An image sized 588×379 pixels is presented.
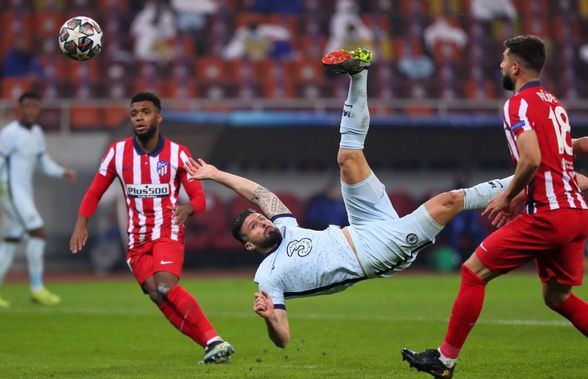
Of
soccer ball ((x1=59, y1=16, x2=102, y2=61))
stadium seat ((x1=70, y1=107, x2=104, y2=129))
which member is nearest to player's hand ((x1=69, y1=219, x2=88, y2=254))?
soccer ball ((x1=59, y1=16, x2=102, y2=61))

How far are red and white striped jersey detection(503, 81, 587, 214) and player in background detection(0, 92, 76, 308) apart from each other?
8.55 meters

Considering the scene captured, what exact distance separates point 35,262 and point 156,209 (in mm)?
6050

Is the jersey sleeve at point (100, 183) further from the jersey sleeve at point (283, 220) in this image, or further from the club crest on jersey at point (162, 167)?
the jersey sleeve at point (283, 220)

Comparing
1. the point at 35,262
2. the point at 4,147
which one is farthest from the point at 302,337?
the point at 4,147

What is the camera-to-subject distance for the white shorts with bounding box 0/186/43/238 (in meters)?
14.9

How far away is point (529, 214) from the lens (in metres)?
7.34

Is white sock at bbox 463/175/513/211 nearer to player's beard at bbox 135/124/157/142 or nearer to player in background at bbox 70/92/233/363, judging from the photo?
player in background at bbox 70/92/233/363

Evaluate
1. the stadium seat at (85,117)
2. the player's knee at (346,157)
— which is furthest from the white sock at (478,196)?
the stadium seat at (85,117)

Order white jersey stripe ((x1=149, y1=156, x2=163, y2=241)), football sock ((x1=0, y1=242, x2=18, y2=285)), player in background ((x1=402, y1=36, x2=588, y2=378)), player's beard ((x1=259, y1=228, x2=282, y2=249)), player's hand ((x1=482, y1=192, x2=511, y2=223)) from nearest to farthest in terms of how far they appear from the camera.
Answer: player's hand ((x1=482, y1=192, x2=511, y2=223)), player in background ((x1=402, y1=36, x2=588, y2=378)), player's beard ((x1=259, y1=228, x2=282, y2=249)), white jersey stripe ((x1=149, y1=156, x2=163, y2=241)), football sock ((x1=0, y1=242, x2=18, y2=285))

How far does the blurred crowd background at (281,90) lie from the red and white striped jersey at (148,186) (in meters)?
10.4

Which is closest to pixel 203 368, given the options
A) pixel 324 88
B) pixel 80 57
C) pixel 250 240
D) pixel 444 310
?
pixel 250 240

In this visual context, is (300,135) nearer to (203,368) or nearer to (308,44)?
(308,44)

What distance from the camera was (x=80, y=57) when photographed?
32.0 feet

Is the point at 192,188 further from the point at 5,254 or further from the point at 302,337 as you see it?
the point at 5,254
